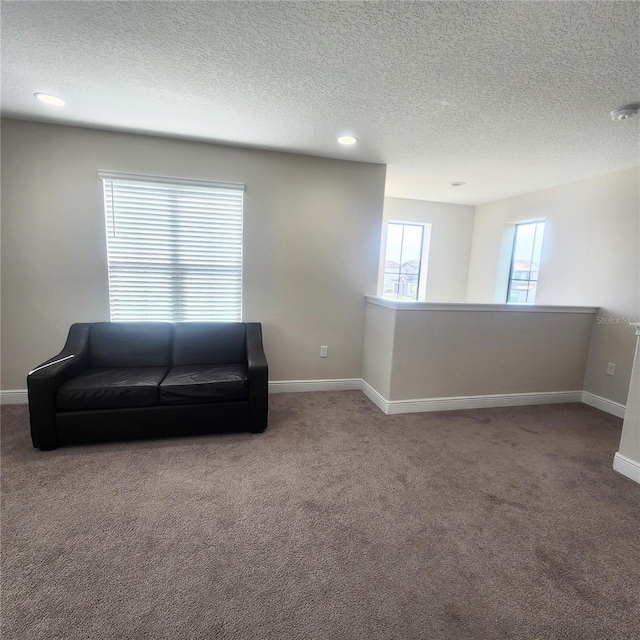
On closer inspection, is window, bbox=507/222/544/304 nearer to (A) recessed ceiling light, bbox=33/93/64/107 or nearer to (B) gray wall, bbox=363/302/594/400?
(B) gray wall, bbox=363/302/594/400

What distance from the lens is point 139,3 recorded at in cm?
148

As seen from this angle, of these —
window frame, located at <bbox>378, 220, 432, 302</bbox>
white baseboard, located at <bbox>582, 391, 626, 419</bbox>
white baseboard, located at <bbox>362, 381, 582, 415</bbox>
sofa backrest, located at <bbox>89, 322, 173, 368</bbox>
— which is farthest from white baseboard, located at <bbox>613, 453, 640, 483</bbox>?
sofa backrest, located at <bbox>89, 322, 173, 368</bbox>

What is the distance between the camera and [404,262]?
5422mm

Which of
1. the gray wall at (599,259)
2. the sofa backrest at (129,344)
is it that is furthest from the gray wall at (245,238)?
the gray wall at (599,259)

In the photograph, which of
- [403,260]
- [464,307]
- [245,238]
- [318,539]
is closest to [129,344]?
[245,238]

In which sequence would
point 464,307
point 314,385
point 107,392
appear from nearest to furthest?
1. point 107,392
2. point 464,307
3. point 314,385

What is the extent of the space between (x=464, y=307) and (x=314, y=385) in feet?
5.80

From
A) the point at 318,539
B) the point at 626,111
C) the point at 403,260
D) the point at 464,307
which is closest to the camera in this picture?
the point at 318,539

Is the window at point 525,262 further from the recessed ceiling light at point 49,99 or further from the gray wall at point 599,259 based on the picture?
the recessed ceiling light at point 49,99

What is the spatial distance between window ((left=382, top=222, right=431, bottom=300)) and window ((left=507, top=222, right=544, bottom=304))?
127cm

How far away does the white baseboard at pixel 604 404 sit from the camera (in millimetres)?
3355

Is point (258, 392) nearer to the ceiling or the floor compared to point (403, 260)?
nearer to the floor

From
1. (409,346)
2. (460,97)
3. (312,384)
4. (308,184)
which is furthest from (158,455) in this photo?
(460,97)

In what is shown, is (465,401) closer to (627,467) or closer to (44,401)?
(627,467)
